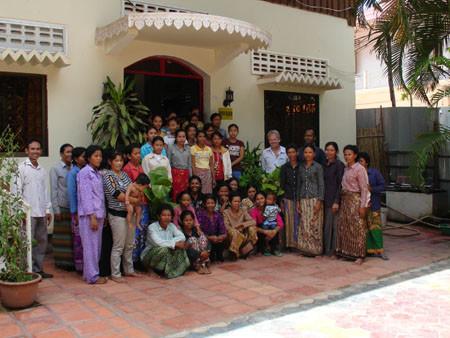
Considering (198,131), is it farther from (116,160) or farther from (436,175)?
(436,175)

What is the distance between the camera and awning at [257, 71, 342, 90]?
949 centimetres

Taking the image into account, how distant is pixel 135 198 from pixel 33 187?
3.84 ft

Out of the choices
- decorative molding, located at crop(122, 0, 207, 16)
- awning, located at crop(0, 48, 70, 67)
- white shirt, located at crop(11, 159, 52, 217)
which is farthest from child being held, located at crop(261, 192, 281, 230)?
decorative molding, located at crop(122, 0, 207, 16)

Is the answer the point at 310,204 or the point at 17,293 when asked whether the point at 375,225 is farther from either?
the point at 17,293

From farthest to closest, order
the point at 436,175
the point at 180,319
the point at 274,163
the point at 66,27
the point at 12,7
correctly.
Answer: the point at 436,175
the point at 274,163
the point at 66,27
the point at 12,7
the point at 180,319

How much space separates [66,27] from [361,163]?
4853 millimetres

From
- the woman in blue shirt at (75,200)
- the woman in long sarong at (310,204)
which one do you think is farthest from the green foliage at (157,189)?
the woman in long sarong at (310,204)

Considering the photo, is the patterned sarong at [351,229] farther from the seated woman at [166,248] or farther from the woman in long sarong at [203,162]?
the seated woman at [166,248]

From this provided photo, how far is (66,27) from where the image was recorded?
7590mm

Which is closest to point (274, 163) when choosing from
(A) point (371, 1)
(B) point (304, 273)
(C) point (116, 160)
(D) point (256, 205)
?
(D) point (256, 205)

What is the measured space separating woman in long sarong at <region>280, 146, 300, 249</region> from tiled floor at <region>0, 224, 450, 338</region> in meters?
0.33

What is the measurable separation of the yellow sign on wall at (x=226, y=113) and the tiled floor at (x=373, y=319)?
4.58m

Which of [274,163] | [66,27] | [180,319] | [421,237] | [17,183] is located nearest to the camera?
[180,319]

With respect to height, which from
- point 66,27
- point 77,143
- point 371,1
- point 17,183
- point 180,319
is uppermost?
point 371,1
